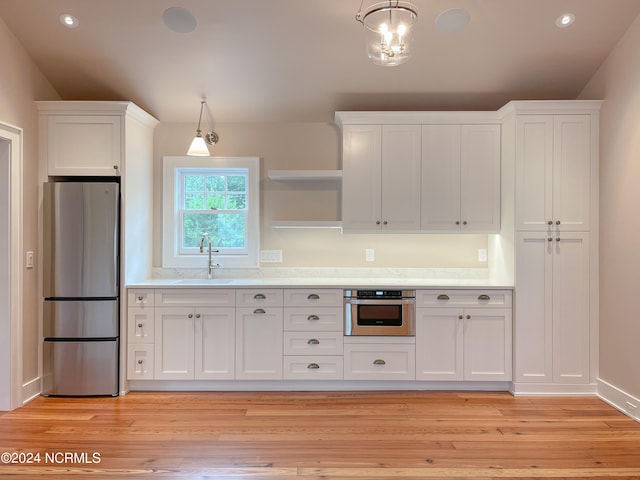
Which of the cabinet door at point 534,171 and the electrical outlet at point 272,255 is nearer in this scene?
the cabinet door at point 534,171

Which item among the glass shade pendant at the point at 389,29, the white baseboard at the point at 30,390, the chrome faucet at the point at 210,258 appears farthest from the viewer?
the chrome faucet at the point at 210,258

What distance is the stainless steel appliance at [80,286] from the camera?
3230 mm

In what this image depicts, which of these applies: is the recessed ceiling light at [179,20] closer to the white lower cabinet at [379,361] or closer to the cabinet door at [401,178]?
the cabinet door at [401,178]

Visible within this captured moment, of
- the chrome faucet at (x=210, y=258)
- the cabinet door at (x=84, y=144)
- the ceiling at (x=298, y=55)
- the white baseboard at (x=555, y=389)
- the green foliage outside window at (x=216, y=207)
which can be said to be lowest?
the white baseboard at (x=555, y=389)

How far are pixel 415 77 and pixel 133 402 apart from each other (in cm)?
334

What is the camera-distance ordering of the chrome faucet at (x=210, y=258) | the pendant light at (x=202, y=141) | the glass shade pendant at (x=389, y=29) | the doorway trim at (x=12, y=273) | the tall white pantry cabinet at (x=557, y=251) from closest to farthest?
the glass shade pendant at (x=389, y=29)
the doorway trim at (x=12, y=273)
the tall white pantry cabinet at (x=557, y=251)
the pendant light at (x=202, y=141)
the chrome faucet at (x=210, y=258)

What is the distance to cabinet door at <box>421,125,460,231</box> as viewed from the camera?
3535mm

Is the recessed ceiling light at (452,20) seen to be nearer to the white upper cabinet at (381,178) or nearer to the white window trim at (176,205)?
the white upper cabinet at (381,178)

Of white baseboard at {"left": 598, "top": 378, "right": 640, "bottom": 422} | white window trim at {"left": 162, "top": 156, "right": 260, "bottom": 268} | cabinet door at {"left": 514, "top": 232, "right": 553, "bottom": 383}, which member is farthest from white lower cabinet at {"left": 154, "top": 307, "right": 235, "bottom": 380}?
white baseboard at {"left": 598, "top": 378, "right": 640, "bottom": 422}

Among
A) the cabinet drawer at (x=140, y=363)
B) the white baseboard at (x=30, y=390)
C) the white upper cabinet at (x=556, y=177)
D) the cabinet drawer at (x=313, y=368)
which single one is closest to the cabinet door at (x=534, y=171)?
the white upper cabinet at (x=556, y=177)

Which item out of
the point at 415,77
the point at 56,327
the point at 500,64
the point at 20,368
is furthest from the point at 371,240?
the point at 20,368

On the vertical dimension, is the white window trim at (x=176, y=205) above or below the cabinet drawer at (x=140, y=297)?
above

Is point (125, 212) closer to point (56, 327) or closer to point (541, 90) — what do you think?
point (56, 327)

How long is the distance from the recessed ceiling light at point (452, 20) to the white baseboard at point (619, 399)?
9.33ft
